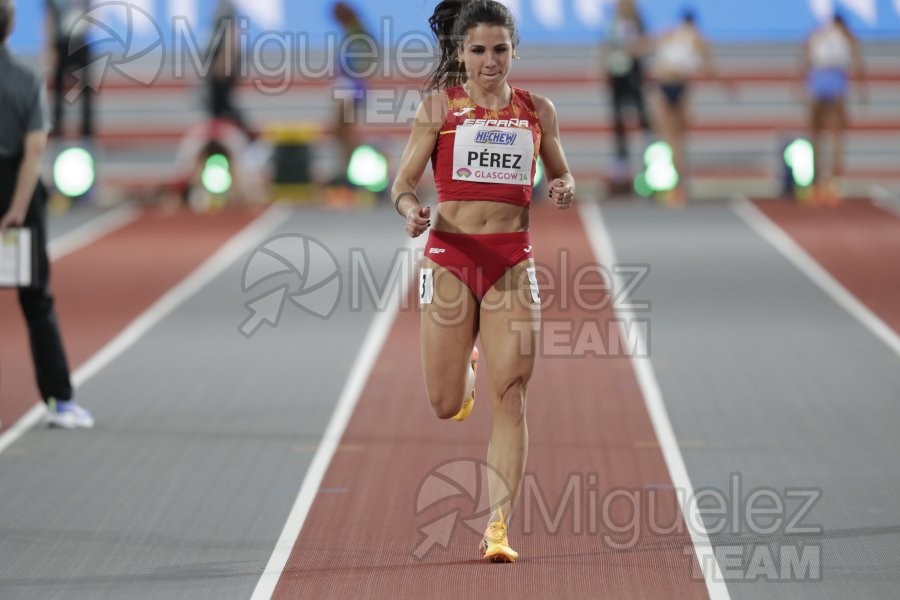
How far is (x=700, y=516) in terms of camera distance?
6414mm

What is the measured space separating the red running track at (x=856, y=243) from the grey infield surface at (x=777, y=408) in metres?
0.36

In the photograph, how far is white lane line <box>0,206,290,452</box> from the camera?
27.7ft

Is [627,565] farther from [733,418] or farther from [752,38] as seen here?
[752,38]

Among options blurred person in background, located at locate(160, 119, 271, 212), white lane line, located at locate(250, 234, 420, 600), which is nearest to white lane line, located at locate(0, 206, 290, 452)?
blurred person in background, located at locate(160, 119, 271, 212)

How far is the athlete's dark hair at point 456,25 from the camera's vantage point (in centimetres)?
560

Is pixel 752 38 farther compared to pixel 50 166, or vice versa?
pixel 752 38

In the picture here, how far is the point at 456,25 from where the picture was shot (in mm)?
5738

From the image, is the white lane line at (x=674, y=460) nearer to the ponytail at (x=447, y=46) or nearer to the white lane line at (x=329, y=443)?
the white lane line at (x=329, y=443)

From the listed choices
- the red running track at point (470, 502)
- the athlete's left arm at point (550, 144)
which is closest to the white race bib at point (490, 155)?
the athlete's left arm at point (550, 144)

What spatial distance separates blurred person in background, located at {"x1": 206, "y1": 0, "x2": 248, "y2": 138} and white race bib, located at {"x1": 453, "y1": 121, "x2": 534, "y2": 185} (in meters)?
12.3

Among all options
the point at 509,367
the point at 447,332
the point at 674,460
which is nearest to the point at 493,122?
the point at 447,332

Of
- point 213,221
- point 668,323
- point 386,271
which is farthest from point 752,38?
point 668,323

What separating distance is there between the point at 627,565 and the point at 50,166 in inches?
520

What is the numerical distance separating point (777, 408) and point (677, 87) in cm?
891
